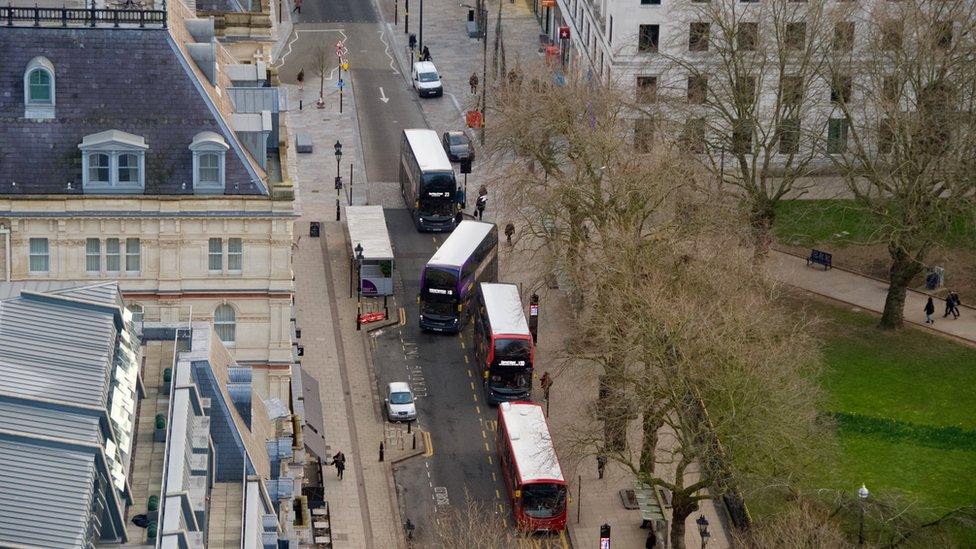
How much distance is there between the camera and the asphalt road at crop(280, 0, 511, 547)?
108812 mm

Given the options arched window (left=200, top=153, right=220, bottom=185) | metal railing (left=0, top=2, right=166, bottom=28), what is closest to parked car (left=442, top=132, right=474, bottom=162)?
arched window (left=200, top=153, right=220, bottom=185)

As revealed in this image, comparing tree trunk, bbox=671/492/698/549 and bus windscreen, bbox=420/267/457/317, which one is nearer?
tree trunk, bbox=671/492/698/549

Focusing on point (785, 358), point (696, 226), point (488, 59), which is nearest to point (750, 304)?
point (785, 358)

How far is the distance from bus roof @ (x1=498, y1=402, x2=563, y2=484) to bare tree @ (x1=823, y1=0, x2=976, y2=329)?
28.8 metres

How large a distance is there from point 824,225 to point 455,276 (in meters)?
33.1

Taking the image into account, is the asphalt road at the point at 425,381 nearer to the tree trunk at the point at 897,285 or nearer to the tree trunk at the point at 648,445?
the tree trunk at the point at 648,445

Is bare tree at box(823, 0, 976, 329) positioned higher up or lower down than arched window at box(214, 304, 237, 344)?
higher up

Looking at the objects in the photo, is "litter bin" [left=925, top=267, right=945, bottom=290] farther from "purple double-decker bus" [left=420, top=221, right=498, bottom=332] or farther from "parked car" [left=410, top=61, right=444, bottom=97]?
"parked car" [left=410, top=61, right=444, bottom=97]

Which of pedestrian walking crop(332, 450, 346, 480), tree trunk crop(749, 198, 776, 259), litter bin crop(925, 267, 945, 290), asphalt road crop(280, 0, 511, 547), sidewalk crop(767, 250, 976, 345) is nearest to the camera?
asphalt road crop(280, 0, 511, 547)

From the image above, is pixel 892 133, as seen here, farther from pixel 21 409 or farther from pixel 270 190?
pixel 21 409

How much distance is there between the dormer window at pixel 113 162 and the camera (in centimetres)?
9894

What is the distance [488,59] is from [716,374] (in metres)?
87.2

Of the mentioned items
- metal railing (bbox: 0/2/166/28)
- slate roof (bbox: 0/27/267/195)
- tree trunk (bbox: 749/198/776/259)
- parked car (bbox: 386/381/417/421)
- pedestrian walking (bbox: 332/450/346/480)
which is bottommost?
pedestrian walking (bbox: 332/450/346/480)

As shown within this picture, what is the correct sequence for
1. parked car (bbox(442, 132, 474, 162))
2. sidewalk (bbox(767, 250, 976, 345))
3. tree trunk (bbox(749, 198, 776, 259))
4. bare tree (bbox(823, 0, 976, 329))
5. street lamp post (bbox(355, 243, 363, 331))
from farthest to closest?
parked car (bbox(442, 132, 474, 162)) → tree trunk (bbox(749, 198, 776, 259)) → sidewalk (bbox(767, 250, 976, 345)) → street lamp post (bbox(355, 243, 363, 331)) → bare tree (bbox(823, 0, 976, 329))
